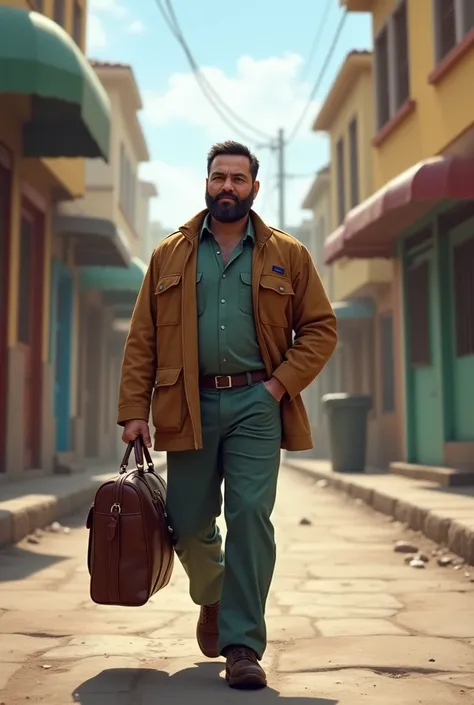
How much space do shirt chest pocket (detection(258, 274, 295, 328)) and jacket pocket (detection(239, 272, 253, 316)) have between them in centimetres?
4

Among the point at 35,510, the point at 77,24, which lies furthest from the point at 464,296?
the point at 77,24

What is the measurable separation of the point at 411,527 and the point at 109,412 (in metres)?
16.3

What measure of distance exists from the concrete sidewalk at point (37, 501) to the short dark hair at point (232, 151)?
376 cm

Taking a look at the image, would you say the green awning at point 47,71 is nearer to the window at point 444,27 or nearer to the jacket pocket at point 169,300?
the window at point 444,27

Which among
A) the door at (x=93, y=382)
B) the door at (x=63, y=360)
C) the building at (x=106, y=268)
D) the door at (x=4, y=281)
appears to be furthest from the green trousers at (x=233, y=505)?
the door at (x=93, y=382)

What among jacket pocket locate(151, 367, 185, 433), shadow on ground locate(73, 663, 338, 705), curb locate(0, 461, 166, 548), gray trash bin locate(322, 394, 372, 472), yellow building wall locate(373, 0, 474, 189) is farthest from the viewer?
gray trash bin locate(322, 394, 372, 472)

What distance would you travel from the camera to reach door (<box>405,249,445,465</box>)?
12078mm

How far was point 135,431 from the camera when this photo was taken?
345 centimetres

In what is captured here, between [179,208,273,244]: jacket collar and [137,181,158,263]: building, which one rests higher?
[137,181,158,263]: building

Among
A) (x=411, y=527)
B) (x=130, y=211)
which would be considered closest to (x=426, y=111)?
(x=411, y=527)

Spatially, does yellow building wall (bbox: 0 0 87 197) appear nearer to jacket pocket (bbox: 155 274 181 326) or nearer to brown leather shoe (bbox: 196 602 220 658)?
jacket pocket (bbox: 155 274 181 326)

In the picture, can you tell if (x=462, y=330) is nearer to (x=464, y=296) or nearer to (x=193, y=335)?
(x=464, y=296)

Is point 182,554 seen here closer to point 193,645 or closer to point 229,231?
point 193,645

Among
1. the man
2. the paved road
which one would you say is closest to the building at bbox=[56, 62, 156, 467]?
the paved road
